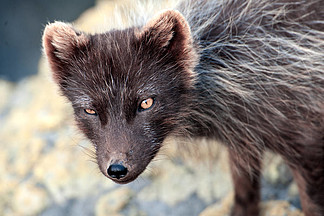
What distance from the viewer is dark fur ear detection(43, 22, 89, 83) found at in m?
3.34

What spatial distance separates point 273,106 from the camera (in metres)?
3.63

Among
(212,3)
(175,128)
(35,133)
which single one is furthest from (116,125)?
(35,133)

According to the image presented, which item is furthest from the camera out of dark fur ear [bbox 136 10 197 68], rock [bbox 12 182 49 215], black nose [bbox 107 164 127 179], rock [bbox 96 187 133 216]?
rock [bbox 12 182 49 215]

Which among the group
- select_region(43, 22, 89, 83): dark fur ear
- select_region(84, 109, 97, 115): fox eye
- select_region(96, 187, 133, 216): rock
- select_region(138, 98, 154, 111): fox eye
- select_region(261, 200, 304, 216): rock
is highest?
select_region(43, 22, 89, 83): dark fur ear

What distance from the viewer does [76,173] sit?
5.40 metres

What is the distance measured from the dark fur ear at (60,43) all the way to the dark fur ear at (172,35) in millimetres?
502

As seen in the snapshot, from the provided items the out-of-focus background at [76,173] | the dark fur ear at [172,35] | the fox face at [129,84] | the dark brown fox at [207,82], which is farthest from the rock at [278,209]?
the dark fur ear at [172,35]

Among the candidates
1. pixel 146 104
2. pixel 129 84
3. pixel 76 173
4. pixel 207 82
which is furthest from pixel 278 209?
pixel 76 173

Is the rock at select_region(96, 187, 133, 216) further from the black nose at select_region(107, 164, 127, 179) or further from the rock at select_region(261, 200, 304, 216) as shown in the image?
the black nose at select_region(107, 164, 127, 179)

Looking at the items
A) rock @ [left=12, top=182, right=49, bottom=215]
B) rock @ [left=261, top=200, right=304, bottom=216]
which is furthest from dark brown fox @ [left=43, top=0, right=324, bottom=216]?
rock @ [left=12, top=182, right=49, bottom=215]

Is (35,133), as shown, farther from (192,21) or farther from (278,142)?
(278,142)

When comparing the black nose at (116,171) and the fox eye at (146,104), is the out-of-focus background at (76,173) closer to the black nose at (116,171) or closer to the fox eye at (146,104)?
the fox eye at (146,104)

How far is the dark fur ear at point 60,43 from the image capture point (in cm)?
334

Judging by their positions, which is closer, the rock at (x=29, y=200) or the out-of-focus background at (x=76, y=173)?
the out-of-focus background at (x=76, y=173)
